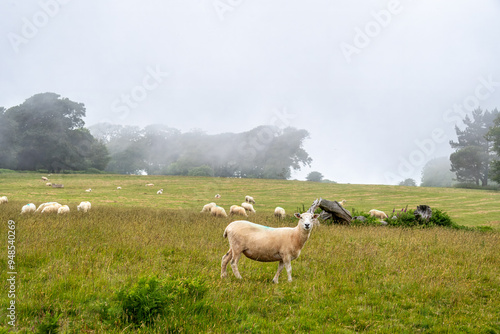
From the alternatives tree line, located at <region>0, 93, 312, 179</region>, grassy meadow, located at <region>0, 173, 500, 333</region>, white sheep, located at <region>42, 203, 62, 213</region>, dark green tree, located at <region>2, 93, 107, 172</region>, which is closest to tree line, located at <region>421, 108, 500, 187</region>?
tree line, located at <region>0, 93, 312, 179</region>

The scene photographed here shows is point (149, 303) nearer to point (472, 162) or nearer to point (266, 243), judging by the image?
point (266, 243)

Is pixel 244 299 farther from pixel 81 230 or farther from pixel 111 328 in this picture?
pixel 81 230

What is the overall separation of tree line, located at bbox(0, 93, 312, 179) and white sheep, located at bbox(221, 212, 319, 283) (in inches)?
2610

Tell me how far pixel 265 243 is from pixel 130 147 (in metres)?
97.3

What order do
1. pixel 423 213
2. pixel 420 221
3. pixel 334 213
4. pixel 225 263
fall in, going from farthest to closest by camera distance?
pixel 423 213 < pixel 420 221 < pixel 334 213 < pixel 225 263

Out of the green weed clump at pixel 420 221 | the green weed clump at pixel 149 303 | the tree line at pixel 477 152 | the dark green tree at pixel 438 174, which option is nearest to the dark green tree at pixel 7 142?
the green weed clump at pixel 420 221

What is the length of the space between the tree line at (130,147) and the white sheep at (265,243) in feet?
217

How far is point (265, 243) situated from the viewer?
711cm

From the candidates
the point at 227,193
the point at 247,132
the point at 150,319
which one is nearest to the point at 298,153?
the point at 247,132

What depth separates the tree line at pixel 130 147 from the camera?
61.0 m

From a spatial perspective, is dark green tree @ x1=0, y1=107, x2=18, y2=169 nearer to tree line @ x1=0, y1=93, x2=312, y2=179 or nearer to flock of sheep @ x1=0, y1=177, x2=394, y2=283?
tree line @ x1=0, y1=93, x2=312, y2=179

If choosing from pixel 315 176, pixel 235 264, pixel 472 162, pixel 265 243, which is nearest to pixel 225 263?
pixel 235 264

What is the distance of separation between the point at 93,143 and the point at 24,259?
73.4 m

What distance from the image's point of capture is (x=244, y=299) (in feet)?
19.3
